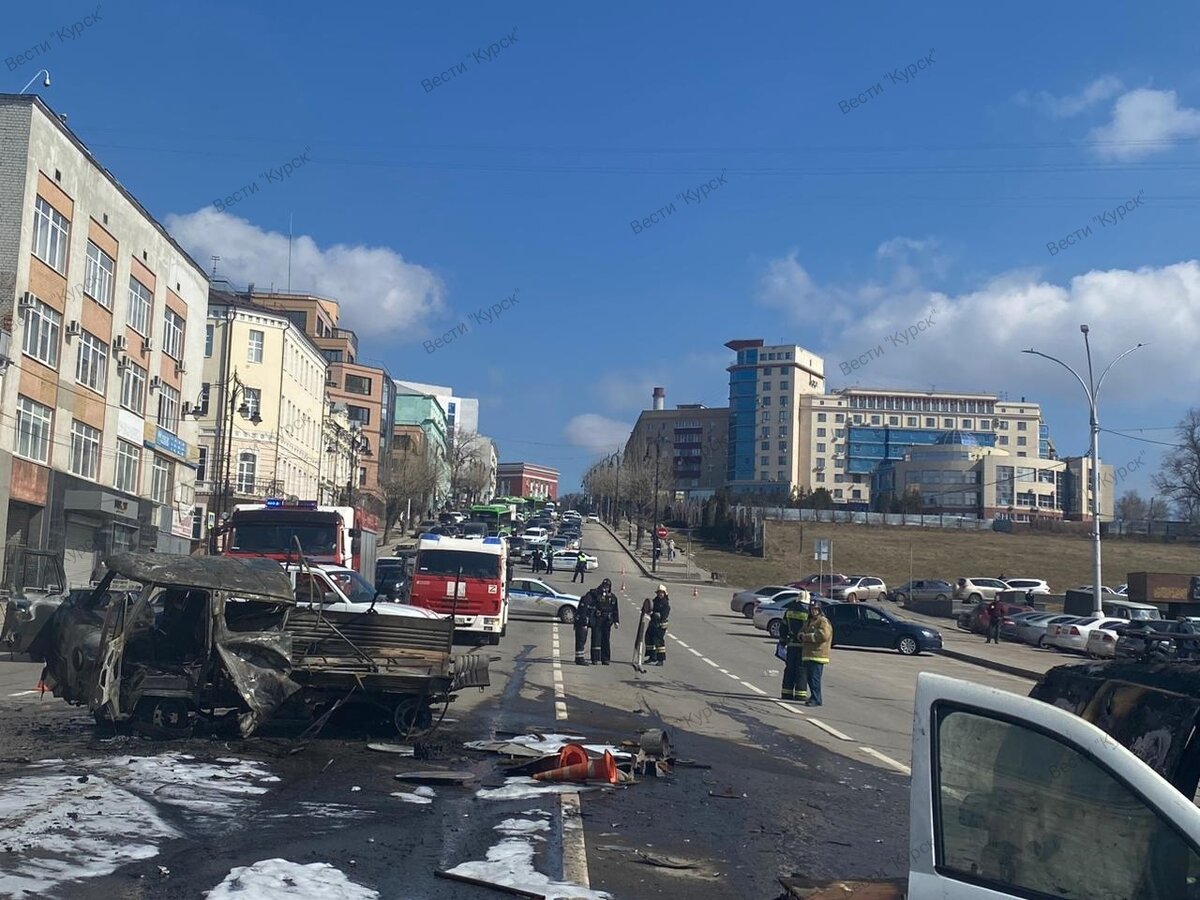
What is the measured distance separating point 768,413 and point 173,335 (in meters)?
127

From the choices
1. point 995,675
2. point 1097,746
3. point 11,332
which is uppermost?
point 11,332

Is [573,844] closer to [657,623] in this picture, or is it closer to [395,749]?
[395,749]

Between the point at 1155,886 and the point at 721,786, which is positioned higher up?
the point at 1155,886

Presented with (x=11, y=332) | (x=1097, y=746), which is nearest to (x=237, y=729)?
(x=1097, y=746)

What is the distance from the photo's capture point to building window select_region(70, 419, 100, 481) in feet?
133

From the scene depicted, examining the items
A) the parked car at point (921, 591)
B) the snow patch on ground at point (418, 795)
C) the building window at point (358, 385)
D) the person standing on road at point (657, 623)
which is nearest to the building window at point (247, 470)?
the parked car at point (921, 591)

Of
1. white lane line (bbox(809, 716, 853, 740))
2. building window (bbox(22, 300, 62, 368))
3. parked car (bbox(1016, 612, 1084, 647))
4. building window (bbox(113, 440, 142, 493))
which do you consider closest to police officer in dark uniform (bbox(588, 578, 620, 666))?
white lane line (bbox(809, 716, 853, 740))

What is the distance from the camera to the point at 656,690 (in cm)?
1889

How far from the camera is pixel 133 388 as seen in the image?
46.6 m

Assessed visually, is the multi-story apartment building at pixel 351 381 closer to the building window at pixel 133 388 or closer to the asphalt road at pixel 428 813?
the building window at pixel 133 388

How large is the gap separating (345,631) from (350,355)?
9916 centimetres

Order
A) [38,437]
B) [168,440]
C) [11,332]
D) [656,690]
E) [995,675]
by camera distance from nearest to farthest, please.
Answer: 1. [656,690]
2. [995,675]
3. [11,332]
4. [38,437]
5. [168,440]

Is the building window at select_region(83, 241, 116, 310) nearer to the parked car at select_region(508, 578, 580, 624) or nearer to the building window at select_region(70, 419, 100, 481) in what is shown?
the building window at select_region(70, 419, 100, 481)

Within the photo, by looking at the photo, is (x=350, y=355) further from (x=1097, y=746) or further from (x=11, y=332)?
(x=1097, y=746)
